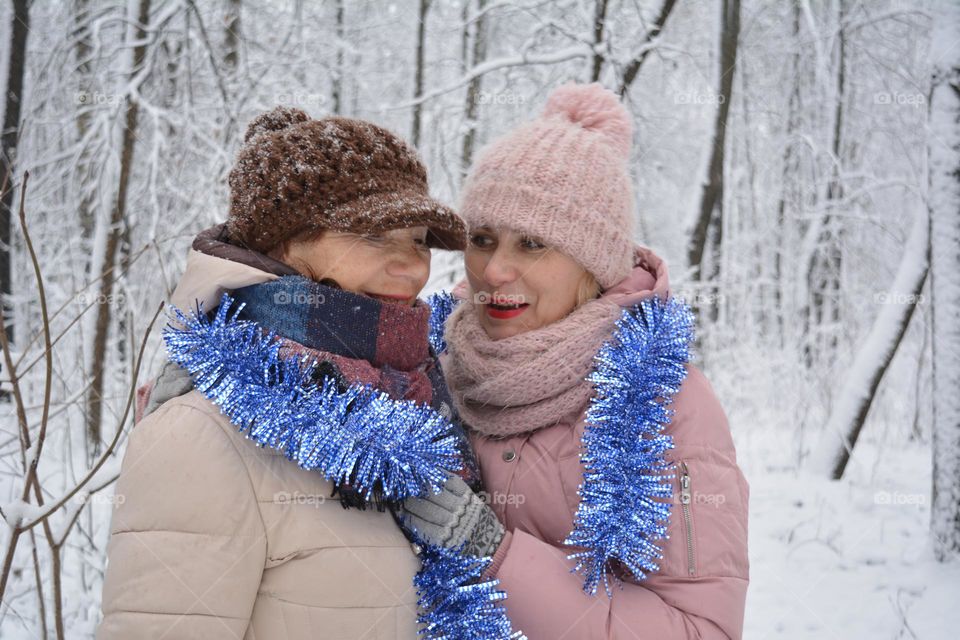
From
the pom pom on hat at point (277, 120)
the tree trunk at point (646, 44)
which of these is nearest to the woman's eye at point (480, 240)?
the pom pom on hat at point (277, 120)

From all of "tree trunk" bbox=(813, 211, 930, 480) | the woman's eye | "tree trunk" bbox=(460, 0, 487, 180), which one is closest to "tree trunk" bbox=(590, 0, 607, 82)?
"tree trunk" bbox=(460, 0, 487, 180)

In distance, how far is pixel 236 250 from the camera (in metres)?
1.49

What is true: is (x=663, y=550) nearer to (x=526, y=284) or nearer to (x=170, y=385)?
(x=526, y=284)

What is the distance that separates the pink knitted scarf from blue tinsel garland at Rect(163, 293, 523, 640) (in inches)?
17.9

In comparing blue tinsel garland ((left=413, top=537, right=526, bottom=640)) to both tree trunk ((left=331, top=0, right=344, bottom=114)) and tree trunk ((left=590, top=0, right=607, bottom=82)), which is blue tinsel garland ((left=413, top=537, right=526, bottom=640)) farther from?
tree trunk ((left=331, top=0, right=344, bottom=114))

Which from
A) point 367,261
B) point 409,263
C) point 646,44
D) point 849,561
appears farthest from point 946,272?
point 367,261

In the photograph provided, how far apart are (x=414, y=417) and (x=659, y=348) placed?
28.7 inches

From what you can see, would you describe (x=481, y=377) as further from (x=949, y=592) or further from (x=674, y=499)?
(x=949, y=592)

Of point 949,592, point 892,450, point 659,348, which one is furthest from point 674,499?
point 892,450

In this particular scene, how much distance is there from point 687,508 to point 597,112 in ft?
4.06

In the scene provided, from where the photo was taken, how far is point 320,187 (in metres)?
1.47

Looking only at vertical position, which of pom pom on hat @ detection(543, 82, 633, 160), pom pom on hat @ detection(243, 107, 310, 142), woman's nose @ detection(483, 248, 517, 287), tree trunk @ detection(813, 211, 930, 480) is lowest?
tree trunk @ detection(813, 211, 930, 480)

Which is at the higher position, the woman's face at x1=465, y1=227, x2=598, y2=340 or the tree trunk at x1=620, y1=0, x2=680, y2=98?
the tree trunk at x1=620, y1=0, x2=680, y2=98

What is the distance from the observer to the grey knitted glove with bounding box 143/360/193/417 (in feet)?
4.66
